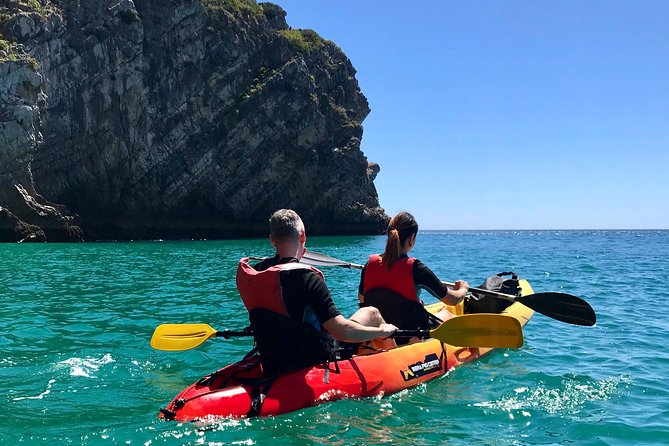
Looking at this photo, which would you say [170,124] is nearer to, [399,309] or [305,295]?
[399,309]

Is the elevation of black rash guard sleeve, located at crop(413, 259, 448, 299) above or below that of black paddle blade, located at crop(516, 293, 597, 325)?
above

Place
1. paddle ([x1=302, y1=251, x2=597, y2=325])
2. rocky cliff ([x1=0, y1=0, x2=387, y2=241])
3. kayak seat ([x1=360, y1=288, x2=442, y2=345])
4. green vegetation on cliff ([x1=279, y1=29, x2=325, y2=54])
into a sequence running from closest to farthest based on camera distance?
kayak seat ([x1=360, y1=288, x2=442, y2=345]) < paddle ([x1=302, y1=251, x2=597, y2=325]) < rocky cliff ([x1=0, y1=0, x2=387, y2=241]) < green vegetation on cliff ([x1=279, y1=29, x2=325, y2=54])

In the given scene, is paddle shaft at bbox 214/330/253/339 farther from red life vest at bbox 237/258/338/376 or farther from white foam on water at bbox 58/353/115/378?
white foam on water at bbox 58/353/115/378

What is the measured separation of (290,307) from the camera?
4.86 metres

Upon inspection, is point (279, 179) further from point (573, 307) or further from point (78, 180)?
point (573, 307)

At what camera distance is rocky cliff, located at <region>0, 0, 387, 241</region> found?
40.7 m

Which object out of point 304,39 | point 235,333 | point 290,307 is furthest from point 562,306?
point 304,39

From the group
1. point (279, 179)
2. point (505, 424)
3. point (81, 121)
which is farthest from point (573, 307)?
A: point (279, 179)

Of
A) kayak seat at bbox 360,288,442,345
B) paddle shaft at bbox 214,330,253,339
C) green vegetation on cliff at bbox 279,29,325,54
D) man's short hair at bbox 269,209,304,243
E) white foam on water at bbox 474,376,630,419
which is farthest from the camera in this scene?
green vegetation on cliff at bbox 279,29,325,54

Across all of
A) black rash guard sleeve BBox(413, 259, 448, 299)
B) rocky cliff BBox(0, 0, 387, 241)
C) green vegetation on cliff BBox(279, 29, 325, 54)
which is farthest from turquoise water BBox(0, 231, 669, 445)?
green vegetation on cliff BBox(279, 29, 325, 54)

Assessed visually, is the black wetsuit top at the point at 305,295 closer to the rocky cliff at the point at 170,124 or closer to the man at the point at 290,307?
the man at the point at 290,307

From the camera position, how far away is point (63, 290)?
13.7 m

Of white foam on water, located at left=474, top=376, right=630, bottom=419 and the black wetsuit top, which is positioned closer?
the black wetsuit top

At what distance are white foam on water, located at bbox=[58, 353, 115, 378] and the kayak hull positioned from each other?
192 centimetres
